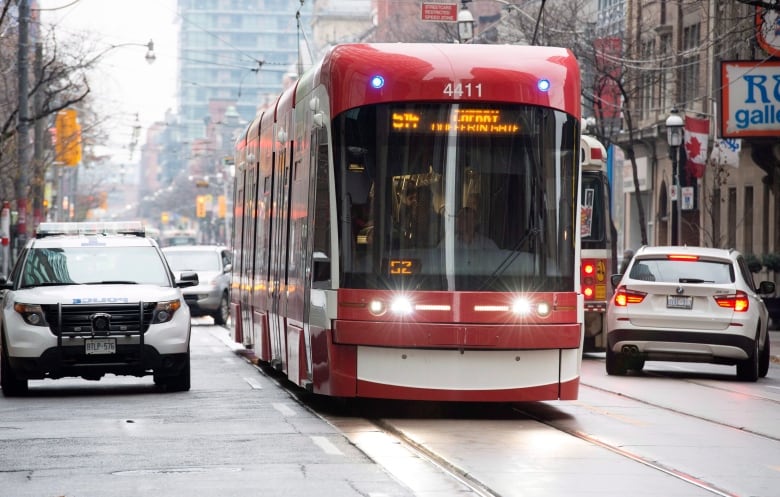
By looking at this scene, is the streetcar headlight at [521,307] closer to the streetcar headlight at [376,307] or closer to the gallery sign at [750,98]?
the streetcar headlight at [376,307]

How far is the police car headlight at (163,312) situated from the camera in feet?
59.5

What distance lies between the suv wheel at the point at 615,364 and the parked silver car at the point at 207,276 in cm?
1687

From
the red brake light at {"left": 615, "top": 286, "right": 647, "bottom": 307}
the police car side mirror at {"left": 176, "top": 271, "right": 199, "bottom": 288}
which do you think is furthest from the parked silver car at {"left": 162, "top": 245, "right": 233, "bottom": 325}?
the police car side mirror at {"left": 176, "top": 271, "right": 199, "bottom": 288}

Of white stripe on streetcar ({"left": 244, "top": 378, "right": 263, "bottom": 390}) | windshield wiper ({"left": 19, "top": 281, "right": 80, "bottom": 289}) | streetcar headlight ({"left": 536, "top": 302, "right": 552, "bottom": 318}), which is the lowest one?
white stripe on streetcar ({"left": 244, "top": 378, "right": 263, "bottom": 390})

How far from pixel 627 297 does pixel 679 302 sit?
646mm

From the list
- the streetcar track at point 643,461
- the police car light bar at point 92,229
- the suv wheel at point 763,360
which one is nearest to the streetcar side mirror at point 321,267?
the streetcar track at point 643,461

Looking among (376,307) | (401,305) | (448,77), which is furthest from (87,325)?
(448,77)

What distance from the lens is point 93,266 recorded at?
757 inches

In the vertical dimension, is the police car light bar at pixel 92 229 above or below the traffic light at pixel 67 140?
below

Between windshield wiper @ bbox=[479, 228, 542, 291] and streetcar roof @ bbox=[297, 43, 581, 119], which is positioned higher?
streetcar roof @ bbox=[297, 43, 581, 119]

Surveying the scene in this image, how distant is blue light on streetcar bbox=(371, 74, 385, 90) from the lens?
14914mm

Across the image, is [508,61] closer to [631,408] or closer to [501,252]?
[501,252]

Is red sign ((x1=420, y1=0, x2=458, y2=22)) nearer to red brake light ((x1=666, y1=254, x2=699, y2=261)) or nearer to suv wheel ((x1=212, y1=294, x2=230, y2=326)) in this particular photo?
suv wheel ((x1=212, y1=294, x2=230, y2=326))

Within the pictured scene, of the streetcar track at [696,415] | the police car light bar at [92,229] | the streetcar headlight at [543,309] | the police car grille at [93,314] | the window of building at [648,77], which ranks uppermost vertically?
the window of building at [648,77]
